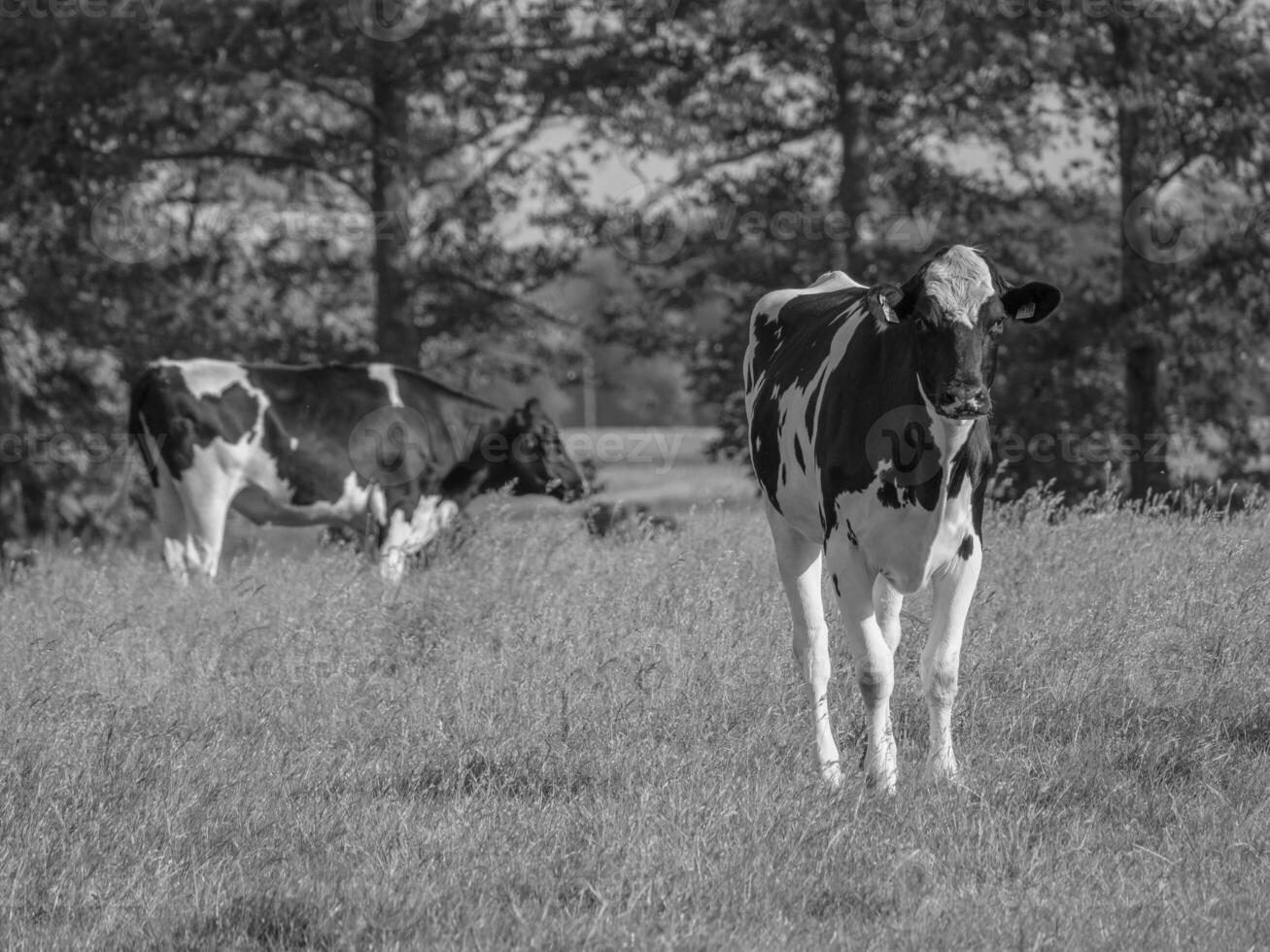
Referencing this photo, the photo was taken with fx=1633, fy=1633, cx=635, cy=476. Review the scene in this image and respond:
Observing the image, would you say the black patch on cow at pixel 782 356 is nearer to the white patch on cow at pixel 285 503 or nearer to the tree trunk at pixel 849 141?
the white patch on cow at pixel 285 503

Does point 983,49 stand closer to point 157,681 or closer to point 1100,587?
point 1100,587

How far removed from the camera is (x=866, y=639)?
19.7ft

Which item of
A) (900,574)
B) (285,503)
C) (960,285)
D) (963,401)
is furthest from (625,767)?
(285,503)

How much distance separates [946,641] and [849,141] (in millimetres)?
13449

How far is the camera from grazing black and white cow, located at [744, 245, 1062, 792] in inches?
223

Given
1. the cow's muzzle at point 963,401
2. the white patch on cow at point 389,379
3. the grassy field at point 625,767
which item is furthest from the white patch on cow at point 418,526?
the cow's muzzle at point 963,401

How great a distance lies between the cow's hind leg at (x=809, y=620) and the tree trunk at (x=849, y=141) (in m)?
11.4

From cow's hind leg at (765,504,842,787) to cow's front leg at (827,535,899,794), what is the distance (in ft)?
0.56

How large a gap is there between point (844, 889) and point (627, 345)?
50.3ft

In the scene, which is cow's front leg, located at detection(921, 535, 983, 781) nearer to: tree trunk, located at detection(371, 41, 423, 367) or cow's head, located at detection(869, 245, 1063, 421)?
cow's head, located at detection(869, 245, 1063, 421)

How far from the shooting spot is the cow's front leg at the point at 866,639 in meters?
5.96

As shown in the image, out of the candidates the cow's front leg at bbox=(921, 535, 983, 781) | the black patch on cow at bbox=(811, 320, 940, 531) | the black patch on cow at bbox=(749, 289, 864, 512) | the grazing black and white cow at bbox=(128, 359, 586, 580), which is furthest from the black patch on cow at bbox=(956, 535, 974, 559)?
the grazing black and white cow at bbox=(128, 359, 586, 580)

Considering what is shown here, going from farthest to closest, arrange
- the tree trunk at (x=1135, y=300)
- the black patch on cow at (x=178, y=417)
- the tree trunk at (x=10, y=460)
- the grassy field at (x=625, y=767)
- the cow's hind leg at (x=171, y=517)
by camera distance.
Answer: the tree trunk at (x=10, y=460) → the tree trunk at (x=1135, y=300) → the cow's hind leg at (x=171, y=517) → the black patch on cow at (x=178, y=417) → the grassy field at (x=625, y=767)

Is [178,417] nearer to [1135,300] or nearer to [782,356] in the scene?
[782,356]
